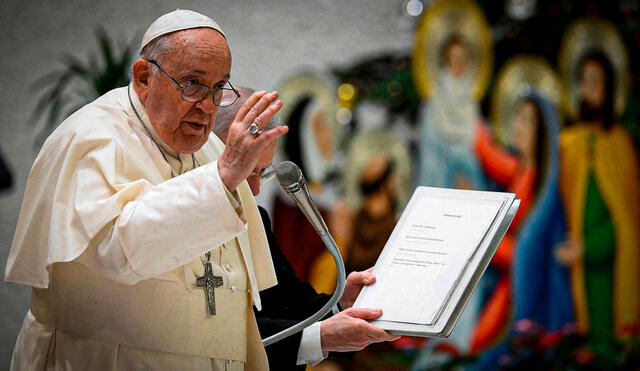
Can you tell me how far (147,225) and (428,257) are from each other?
3.27 ft

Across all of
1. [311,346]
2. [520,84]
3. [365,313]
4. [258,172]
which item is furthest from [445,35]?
[365,313]

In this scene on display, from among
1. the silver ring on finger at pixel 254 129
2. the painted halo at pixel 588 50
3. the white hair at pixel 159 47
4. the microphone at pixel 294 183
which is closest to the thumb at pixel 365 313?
the microphone at pixel 294 183

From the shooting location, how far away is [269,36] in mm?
6641

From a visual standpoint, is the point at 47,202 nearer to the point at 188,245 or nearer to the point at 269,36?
the point at 188,245

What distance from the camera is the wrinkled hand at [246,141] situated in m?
2.11

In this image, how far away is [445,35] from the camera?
6.71 meters

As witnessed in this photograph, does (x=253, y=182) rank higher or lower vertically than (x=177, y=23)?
lower

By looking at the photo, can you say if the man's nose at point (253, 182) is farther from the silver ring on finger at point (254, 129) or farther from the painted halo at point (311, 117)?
the painted halo at point (311, 117)

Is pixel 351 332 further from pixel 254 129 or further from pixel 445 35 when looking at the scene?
pixel 445 35

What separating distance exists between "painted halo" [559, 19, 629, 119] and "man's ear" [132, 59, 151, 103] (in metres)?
4.76

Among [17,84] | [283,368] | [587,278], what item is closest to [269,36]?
[17,84]

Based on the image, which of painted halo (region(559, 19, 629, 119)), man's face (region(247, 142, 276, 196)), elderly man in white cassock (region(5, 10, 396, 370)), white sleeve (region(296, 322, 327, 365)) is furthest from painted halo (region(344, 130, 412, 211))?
elderly man in white cassock (region(5, 10, 396, 370))

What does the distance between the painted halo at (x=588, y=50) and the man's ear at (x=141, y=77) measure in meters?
4.76

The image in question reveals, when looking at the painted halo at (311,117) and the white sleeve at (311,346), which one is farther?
the painted halo at (311,117)
